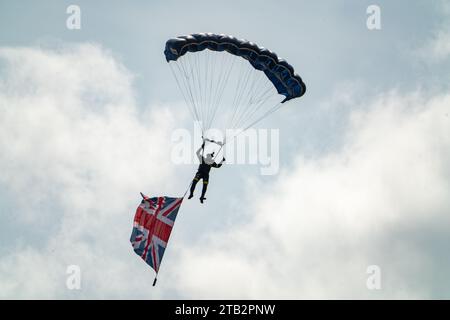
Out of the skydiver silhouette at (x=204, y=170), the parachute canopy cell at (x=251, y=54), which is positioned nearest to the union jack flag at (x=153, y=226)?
the skydiver silhouette at (x=204, y=170)

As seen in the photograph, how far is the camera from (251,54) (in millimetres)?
26812

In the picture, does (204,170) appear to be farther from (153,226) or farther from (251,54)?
(251,54)

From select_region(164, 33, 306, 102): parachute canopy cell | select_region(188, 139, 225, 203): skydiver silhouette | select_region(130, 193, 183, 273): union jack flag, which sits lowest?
select_region(130, 193, 183, 273): union jack flag

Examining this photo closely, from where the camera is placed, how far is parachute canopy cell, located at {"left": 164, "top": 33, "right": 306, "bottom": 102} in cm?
2614

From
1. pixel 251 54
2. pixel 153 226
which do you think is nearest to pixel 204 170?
pixel 153 226

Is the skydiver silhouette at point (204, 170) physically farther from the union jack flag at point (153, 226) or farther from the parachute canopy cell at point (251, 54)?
the parachute canopy cell at point (251, 54)

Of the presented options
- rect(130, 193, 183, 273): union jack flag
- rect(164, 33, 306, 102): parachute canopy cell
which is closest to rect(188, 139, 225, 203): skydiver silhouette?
rect(130, 193, 183, 273): union jack flag

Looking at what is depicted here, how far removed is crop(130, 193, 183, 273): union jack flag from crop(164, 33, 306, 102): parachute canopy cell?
7.36m

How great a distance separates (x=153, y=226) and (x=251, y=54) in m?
10.1

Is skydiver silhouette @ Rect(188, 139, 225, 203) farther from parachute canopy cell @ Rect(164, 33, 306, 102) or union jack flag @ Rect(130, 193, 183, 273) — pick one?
parachute canopy cell @ Rect(164, 33, 306, 102)

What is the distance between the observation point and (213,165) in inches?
1029

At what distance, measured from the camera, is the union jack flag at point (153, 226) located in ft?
84.6
